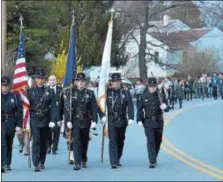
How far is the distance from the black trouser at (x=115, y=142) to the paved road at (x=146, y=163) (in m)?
0.24

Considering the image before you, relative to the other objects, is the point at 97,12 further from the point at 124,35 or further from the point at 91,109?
the point at 91,109

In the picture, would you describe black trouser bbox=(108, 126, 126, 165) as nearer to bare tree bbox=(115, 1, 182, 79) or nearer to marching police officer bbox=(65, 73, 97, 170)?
marching police officer bbox=(65, 73, 97, 170)

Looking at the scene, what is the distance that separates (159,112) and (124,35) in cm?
4226

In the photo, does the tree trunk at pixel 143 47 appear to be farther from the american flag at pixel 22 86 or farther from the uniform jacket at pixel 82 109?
the uniform jacket at pixel 82 109

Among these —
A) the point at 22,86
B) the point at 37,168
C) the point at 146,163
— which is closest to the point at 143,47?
the point at 22,86

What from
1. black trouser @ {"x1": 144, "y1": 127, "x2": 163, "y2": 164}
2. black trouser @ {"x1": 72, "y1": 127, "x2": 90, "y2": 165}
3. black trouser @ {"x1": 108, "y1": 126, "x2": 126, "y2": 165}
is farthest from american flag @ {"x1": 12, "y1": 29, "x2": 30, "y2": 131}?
black trouser @ {"x1": 144, "y1": 127, "x2": 163, "y2": 164}

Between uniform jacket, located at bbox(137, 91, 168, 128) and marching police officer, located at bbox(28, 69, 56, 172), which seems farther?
uniform jacket, located at bbox(137, 91, 168, 128)

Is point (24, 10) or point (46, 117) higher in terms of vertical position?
point (24, 10)

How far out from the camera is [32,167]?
1255cm

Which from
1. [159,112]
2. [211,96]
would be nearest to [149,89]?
[159,112]

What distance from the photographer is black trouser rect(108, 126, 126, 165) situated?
12.3 meters

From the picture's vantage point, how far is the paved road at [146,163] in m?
11.1

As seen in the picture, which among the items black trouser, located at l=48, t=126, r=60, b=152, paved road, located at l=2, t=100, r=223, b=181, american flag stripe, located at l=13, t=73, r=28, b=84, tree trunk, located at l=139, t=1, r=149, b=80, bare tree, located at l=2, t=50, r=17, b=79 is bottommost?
paved road, located at l=2, t=100, r=223, b=181

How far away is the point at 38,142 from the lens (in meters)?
12.2
